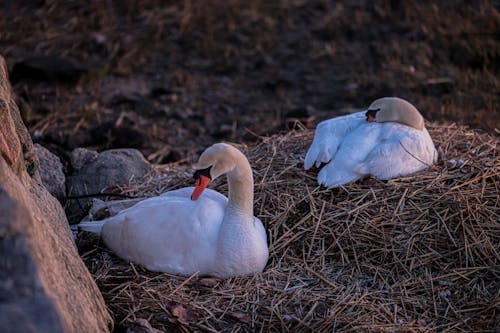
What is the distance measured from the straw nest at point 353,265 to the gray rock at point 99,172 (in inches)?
8.5

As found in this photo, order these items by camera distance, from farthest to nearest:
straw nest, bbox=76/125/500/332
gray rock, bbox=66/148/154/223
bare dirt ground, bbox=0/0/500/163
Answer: bare dirt ground, bbox=0/0/500/163 → gray rock, bbox=66/148/154/223 → straw nest, bbox=76/125/500/332

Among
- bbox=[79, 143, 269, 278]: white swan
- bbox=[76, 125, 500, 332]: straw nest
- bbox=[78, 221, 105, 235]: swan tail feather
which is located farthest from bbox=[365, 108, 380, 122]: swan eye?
bbox=[78, 221, 105, 235]: swan tail feather

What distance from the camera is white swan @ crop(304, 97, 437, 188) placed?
452 cm

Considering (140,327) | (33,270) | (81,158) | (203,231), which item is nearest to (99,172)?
(81,158)

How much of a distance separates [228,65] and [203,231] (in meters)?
4.98

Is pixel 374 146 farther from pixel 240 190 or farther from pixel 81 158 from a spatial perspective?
pixel 81 158

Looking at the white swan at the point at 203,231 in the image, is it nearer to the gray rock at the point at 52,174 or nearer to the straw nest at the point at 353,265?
the straw nest at the point at 353,265

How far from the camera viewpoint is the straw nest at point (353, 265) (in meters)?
3.69


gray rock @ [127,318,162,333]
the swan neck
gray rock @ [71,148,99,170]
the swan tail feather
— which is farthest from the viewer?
gray rock @ [71,148,99,170]

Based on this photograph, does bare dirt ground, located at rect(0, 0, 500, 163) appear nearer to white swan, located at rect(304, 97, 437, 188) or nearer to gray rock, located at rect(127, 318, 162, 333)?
white swan, located at rect(304, 97, 437, 188)

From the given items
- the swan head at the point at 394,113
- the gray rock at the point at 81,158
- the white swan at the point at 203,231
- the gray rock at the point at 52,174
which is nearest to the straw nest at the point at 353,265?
the white swan at the point at 203,231

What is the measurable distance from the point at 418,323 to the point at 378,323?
0.22 m

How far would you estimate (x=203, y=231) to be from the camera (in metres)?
4.03

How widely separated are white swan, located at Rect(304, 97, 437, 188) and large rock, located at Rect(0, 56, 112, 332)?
1742 mm
